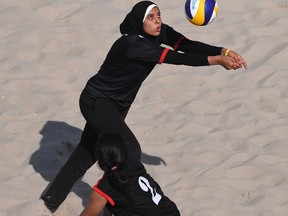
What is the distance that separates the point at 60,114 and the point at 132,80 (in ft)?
6.65

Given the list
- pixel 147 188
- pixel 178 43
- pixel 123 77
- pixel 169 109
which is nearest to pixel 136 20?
pixel 123 77

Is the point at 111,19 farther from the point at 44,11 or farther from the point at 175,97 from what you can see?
the point at 175,97

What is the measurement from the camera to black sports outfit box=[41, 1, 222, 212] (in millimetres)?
5582

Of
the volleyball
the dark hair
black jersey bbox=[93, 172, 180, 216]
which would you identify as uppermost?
the volleyball

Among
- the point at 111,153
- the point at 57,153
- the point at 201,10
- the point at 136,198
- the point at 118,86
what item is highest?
the point at 201,10

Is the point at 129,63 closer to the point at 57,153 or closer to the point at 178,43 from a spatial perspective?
the point at 178,43

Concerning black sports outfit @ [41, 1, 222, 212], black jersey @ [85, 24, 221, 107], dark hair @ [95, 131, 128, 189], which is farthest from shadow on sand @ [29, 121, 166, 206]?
dark hair @ [95, 131, 128, 189]

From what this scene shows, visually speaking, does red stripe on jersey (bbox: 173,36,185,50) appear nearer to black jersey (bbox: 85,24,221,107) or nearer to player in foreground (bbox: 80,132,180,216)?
black jersey (bbox: 85,24,221,107)

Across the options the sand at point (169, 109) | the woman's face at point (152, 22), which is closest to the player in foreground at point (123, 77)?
the woman's face at point (152, 22)

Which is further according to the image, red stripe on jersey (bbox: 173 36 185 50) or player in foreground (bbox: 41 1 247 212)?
red stripe on jersey (bbox: 173 36 185 50)

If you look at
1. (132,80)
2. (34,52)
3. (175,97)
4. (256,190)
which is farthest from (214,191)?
(34,52)

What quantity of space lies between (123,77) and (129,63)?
12 cm

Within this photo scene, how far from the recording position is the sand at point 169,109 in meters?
6.52

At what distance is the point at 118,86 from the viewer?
5836mm
